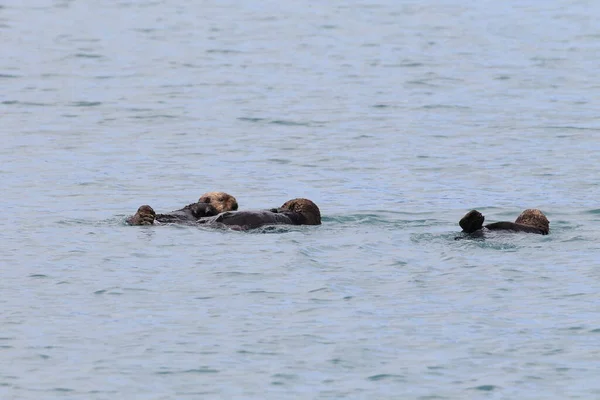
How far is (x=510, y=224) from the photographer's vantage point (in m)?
12.7

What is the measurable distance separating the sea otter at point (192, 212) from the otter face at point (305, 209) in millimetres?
752

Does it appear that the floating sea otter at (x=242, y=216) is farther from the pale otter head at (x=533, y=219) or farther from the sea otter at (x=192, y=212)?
the pale otter head at (x=533, y=219)

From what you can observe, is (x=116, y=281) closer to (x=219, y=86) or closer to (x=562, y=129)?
(x=562, y=129)

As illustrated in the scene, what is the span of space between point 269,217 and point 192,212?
3.13 ft

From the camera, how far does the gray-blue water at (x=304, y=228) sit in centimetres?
945

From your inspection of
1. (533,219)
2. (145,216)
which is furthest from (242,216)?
(533,219)

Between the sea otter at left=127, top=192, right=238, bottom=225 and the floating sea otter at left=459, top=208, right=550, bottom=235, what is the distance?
9.01ft

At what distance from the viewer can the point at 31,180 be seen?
17641 mm

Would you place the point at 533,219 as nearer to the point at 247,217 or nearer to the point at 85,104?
the point at 247,217

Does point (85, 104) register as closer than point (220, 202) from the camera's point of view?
No

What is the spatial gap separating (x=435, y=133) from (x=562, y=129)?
82.6 inches

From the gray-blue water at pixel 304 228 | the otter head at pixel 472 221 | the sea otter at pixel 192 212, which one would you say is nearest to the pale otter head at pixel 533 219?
the gray-blue water at pixel 304 228

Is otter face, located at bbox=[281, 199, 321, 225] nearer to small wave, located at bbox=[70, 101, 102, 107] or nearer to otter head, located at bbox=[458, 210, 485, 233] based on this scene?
otter head, located at bbox=[458, 210, 485, 233]

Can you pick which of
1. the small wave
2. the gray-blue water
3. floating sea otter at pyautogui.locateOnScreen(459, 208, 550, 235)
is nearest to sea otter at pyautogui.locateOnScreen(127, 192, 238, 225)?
the gray-blue water
